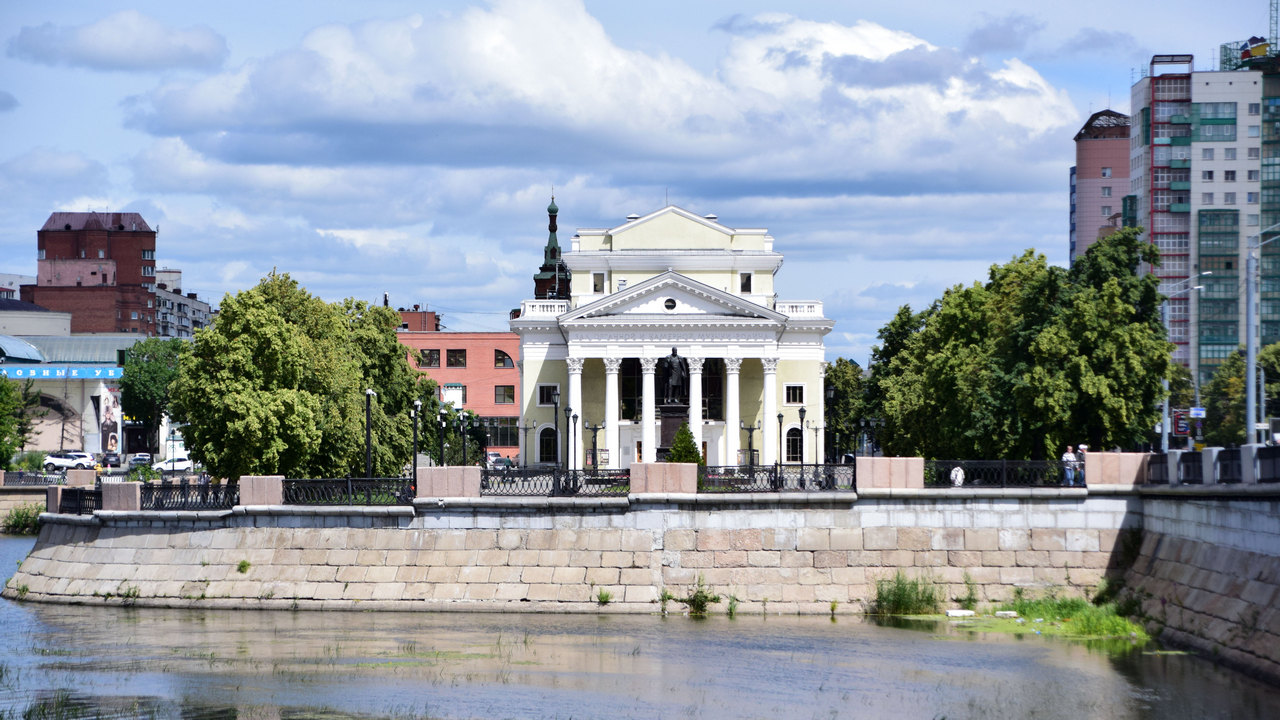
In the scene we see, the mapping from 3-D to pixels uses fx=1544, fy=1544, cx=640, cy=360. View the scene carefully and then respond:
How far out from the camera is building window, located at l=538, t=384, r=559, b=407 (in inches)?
3802

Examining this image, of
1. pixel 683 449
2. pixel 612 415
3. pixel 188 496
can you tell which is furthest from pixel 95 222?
pixel 188 496

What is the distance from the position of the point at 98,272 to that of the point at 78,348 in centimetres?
3403

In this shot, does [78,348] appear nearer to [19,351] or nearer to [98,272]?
[19,351]

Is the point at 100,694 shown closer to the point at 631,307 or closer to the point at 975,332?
the point at 975,332

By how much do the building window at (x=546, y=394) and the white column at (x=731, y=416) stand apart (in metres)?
11.0

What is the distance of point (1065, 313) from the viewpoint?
172 feet

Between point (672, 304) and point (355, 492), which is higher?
point (672, 304)

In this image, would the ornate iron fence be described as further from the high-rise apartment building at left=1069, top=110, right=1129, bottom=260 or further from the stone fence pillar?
the high-rise apartment building at left=1069, top=110, right=1129, bottom=260

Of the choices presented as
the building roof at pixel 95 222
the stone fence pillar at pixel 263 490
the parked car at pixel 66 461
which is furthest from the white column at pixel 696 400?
the building roof at pixel 95 222

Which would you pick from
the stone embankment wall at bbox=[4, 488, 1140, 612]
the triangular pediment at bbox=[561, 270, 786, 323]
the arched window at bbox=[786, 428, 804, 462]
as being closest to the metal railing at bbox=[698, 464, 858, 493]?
the stone embankment wall at bbox=[4, 488, 1140, 612]

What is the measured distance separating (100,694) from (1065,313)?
35.8m

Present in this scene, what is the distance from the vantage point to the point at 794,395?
95.4m

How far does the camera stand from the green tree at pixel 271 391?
49.7 m

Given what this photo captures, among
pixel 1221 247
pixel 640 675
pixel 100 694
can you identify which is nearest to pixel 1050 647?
pixel 640 675
